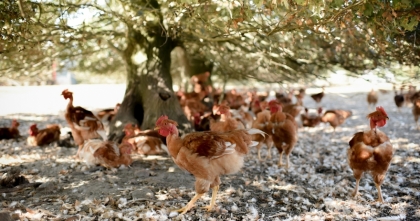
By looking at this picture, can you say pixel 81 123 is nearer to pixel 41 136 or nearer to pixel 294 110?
pixel 41 136

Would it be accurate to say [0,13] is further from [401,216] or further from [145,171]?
[401,216]

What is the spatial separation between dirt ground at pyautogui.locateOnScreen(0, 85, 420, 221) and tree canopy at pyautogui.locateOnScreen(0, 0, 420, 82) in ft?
4.43

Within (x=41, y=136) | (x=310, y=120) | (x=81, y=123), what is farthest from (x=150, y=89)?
(x=310, y=120)

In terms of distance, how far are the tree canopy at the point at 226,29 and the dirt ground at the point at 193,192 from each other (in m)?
1.35

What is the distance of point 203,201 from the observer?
482 centimetres

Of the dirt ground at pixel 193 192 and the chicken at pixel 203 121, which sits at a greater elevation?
the chicken at pixel 203 121

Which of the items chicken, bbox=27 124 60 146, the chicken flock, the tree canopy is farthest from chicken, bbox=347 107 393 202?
chicken, bbox=27 124 60 146

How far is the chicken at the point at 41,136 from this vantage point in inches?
308

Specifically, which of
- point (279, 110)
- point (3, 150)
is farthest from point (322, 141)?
point (3, 150)

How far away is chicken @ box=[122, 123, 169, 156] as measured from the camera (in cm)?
685

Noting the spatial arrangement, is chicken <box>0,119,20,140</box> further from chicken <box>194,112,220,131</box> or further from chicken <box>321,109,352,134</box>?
chicken <box>321,109,352,134</box>

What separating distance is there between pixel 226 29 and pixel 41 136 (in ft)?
16.7

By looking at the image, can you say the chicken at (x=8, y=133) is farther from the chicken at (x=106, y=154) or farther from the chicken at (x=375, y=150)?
the chicken at (x=375, y=150)

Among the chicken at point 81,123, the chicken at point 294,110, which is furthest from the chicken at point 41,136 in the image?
the chicken at point 294,110
